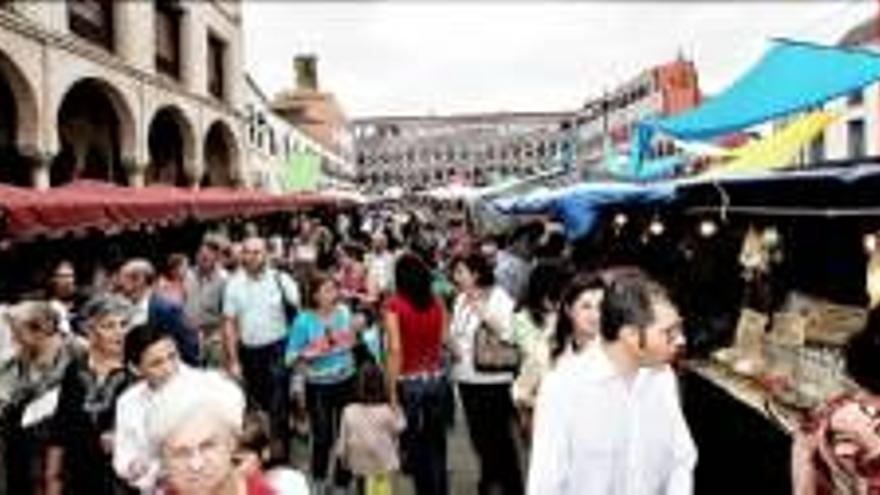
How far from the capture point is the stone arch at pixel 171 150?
34031 mm

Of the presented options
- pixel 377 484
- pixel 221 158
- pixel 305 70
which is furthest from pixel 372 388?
pixel 305 70

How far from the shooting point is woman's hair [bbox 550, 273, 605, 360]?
6.20 metres

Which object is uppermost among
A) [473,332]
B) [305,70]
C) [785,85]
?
[305,70]

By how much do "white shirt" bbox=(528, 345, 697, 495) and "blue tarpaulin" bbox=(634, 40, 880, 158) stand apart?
4779 millimetres

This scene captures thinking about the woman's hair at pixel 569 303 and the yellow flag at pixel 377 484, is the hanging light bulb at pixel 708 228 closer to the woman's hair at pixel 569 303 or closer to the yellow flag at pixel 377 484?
the yellow flag at pixel 377 484

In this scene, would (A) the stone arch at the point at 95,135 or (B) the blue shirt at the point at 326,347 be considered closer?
(B) the blue shirt at the point at 326,347

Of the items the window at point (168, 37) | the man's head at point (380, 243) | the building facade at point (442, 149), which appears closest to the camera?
the man's head at point (380, 243)

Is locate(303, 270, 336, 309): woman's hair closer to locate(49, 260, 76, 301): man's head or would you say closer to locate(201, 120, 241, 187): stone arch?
locate(49, 260, 76, 301): man's head

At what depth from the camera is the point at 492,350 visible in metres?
8.62

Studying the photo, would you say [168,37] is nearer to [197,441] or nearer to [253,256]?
[253,256]

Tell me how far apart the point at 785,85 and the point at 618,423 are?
5652 mm

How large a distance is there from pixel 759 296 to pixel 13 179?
16747mm

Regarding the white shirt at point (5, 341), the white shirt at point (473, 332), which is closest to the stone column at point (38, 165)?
the white shirt at point (5, 341)

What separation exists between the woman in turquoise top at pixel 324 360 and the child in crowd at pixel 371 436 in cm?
130
